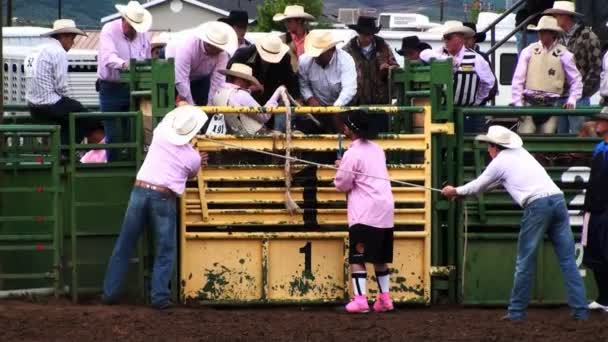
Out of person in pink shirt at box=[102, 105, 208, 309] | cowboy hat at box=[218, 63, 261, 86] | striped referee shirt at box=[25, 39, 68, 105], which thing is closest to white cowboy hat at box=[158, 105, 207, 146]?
person in pink shirt at box=[102, 105, 208, 309]

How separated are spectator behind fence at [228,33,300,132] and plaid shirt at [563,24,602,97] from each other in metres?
3.22

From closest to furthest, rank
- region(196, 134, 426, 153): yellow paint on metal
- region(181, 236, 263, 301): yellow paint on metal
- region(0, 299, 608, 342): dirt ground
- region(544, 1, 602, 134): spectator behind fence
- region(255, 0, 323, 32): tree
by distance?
1. region(0, 299, 608, 342): dirt ground
2. region(196, 134, 426, 153): yellow paint on metal
3. region(181, 236, 263, 301): yellow paint on metal
4. region(544, 1, 602, 134): spectator behind fence
5. region(255, 0, 323, 32): tree

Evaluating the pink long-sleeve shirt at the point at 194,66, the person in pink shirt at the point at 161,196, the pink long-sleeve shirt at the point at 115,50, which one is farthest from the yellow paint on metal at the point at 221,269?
the pink long-sleeve shirt at the point at 115,50

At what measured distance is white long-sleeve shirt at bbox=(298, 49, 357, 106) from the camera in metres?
14.1

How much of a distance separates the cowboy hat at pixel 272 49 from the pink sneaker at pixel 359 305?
2578 mm

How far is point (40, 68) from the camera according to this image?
14.6 m

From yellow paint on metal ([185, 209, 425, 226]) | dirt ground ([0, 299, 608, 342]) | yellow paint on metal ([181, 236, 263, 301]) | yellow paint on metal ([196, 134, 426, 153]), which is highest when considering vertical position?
yellow paint on metal ([196, 134, 426, 153])

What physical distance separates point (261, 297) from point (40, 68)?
337cm

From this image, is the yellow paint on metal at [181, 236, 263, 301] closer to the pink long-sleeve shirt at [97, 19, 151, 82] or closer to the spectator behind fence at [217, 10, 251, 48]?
the pink long-sleeve shirt at [97, 19, 151, 82]

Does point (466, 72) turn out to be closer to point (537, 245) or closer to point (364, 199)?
point (364, 199)

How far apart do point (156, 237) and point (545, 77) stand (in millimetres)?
4494

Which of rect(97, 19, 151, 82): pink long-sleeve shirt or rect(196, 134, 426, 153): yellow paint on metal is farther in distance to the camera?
rect(97, 19, 151, 82): pink long-sleeve shirt

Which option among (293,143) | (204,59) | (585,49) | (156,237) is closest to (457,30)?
(585,49)

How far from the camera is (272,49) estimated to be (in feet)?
46.2
